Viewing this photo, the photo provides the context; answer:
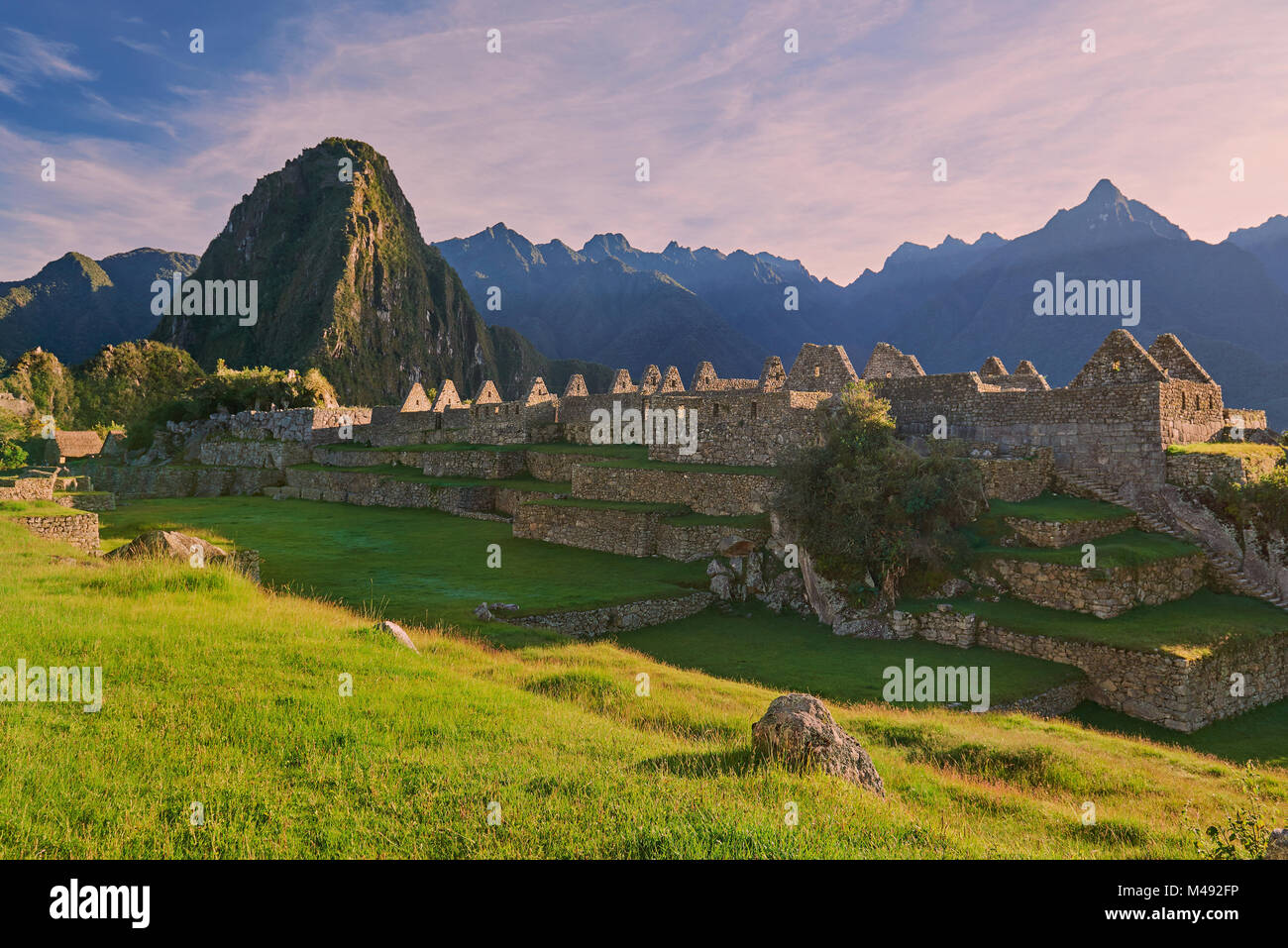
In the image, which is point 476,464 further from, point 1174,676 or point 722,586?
point 1174,676

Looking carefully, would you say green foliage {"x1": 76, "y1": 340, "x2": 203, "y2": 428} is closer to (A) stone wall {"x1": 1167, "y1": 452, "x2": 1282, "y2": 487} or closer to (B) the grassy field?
(B) the grassy field

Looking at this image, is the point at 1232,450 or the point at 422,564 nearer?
the point at 1232,450

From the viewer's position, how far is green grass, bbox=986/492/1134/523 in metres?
16.1

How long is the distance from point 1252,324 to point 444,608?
101 meters

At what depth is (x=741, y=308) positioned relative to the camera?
12669cm

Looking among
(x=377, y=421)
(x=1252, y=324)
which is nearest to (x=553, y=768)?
(x=377, y=421)

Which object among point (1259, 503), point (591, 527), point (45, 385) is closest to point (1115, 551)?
point (1259, 503)

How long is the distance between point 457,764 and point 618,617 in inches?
423

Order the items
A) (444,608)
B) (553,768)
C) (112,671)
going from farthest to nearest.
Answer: (444,608) → (112,671) → (553,768)

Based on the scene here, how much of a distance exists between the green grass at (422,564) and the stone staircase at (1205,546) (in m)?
10.6

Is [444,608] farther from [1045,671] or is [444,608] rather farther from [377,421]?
[377,421]

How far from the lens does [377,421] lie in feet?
163

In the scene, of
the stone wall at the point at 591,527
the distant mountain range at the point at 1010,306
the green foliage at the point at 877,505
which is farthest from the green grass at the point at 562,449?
the distant mountain range at the point at 1010,306

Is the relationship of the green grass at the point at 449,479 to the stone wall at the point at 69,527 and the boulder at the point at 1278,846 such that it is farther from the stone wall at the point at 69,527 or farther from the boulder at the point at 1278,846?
the boulder at the point at 1278,846
